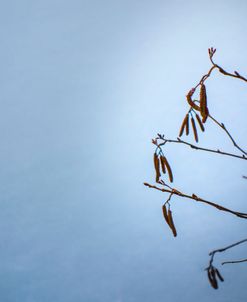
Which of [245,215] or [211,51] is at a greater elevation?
[211,51]

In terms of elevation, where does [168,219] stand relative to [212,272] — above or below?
above

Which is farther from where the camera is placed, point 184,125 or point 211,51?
point 184,125

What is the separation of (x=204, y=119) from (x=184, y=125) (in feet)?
0.75

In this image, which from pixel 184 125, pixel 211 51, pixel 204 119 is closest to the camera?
pixel 211 51

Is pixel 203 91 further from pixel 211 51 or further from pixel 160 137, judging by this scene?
pixel 160 137

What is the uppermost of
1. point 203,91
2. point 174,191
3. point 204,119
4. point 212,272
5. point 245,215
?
point 203,91

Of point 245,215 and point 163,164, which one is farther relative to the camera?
point 163,164

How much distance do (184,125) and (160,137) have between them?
0.18 m

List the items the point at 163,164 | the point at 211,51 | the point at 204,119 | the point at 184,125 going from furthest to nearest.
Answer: the point at 163,164
the point at 184,125
the point at 204,119
the point at 211,51

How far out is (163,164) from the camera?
91.4 inches

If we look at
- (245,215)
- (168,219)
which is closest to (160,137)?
(168,219)

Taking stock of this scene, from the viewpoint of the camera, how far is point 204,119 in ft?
6.41

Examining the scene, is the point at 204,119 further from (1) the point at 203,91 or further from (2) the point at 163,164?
(2) the point at 163,164

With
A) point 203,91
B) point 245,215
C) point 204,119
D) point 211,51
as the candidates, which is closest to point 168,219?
point 245,215
